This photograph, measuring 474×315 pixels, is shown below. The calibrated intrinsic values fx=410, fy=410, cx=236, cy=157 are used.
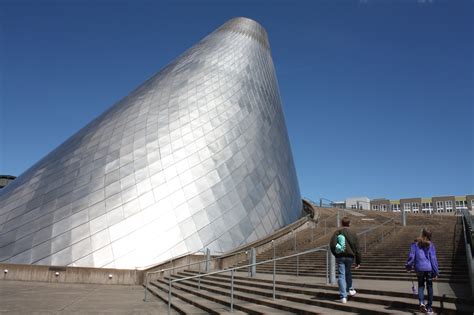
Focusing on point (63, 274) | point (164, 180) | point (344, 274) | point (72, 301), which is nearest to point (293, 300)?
point (344, 274)

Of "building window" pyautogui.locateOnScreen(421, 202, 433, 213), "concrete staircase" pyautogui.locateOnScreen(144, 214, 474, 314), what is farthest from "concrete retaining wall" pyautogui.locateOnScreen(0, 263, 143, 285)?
"building window" pyautogui.locateOnScreen(421, 202, 433, 213)

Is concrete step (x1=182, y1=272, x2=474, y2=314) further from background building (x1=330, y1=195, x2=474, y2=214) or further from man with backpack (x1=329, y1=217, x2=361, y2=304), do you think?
background building (x1=330, y1=195, x2=474, y2=214)

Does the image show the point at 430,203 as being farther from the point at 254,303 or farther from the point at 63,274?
the point at 254,303

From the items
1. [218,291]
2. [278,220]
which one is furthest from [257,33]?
[218,291]

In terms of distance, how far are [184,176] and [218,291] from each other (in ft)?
29.7

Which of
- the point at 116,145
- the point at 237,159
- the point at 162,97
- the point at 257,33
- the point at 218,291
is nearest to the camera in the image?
the point at 218,291

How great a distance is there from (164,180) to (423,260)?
13.5 m

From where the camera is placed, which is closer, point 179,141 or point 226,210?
point 226,210

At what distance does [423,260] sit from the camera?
18.8ft

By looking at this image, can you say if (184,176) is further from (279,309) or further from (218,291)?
(279,309)

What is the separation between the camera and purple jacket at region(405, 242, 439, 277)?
5.68 metres

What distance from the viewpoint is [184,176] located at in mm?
18406

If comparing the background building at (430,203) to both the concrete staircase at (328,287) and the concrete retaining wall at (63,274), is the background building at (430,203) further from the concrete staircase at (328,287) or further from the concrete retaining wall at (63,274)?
the concrete retaining wall at (63,274)

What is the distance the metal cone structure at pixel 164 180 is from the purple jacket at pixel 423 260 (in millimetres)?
11111
